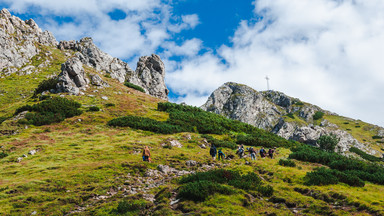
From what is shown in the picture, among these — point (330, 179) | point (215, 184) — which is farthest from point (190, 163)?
point (330, 179)

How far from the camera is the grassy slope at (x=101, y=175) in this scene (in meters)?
12.3

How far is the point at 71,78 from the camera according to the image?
61.7 metres

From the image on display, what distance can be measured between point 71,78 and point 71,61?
4.63 m

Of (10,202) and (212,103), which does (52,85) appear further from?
(212,103)

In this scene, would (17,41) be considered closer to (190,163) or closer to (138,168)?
(138,168)

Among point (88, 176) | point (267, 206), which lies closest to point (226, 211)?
point (267, 206)

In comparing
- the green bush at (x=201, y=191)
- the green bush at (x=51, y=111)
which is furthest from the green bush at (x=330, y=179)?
the green bush at (x=51, y=111)

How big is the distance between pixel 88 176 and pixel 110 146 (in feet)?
35.9

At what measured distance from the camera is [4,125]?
36.4 meters

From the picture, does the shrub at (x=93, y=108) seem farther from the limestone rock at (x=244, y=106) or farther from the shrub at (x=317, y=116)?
the shrub at (x=317, y=116)

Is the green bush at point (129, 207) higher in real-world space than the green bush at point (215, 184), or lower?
lower

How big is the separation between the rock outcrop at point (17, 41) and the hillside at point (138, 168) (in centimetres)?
2158

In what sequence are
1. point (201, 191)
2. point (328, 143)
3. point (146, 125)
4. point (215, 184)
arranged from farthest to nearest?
point (328, 143)
point (146, 125)
point (215, 184)
point (201, 191)

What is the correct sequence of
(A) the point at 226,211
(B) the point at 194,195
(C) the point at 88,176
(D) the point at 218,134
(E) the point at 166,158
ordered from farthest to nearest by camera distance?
(D) the point at 218,134 < (E) the point at 166,158 < (C) the point at 88,176 < (B) the point at 194,195 < (A) the point at 226,211
